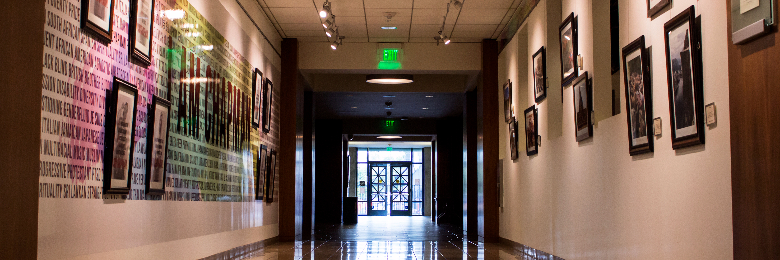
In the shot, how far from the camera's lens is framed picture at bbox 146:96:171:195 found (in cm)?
647

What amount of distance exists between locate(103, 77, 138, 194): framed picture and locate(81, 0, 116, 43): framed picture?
0.42 metres

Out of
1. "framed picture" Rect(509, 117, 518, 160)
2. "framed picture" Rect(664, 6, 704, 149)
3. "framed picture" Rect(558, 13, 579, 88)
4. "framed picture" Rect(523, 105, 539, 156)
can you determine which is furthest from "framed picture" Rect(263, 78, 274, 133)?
"framed picture" Rect(664, 6, 704, 149)

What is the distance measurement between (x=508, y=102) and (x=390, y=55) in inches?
106

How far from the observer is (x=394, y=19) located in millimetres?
11984

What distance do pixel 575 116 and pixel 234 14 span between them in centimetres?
495

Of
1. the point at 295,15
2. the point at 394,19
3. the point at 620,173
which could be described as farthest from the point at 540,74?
the point at 295,15

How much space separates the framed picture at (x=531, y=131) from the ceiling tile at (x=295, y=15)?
150 inches

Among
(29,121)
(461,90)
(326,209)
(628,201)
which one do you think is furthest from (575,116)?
(326,209)

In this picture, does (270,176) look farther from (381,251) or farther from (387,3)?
(387,3)

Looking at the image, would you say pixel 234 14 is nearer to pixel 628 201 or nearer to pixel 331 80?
pixel 628 201

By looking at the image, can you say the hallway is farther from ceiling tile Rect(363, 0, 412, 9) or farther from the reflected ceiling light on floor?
ceiling tile Rect(363, 0, 412, 9)

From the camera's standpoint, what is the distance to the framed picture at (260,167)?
11.5 meters

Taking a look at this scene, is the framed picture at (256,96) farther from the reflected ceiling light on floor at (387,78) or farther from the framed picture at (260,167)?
the reflected ceiling light on floor at (387,78)

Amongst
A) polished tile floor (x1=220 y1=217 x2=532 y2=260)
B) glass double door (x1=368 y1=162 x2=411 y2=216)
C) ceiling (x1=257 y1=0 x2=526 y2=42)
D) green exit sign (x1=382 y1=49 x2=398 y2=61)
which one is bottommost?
polished tile floor (x1=220 y1=217 x2=532 y2=260)
